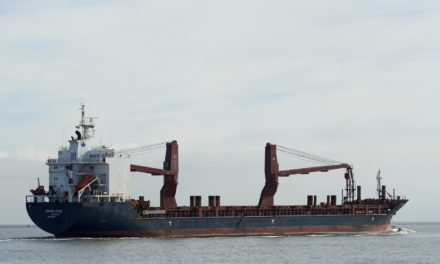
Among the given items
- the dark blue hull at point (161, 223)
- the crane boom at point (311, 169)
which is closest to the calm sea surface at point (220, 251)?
the dark blue hull at point (161, 223)

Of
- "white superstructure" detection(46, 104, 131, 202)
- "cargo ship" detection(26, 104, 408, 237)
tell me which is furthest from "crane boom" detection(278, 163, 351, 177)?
"white superstructure" detection(46, 104, 131, 202)

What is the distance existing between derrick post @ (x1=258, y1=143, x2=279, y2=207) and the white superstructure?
13732 millimetres

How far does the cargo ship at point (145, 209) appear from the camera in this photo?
2562 inches

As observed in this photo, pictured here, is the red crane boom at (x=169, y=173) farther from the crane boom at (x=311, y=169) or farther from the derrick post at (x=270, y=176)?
the crane boom at (x=311, y=169)

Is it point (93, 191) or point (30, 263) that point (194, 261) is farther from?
point (93, 191)

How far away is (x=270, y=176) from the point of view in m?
77.4

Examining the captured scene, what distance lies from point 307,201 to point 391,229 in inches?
366

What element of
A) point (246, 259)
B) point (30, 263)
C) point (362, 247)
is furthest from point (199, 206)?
point (30, 263)

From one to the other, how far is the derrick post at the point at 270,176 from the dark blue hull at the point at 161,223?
3.41 metres

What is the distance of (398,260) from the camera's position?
54.7 meters

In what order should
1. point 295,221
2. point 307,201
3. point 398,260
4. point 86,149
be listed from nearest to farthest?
point 398,260 → point 86,149 → point 295,221 → point 307,201

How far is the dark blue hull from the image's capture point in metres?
64.6

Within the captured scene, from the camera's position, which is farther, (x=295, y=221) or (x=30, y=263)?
(x=295, y=221)

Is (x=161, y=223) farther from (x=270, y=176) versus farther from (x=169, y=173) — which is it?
(x=270, y=176)
